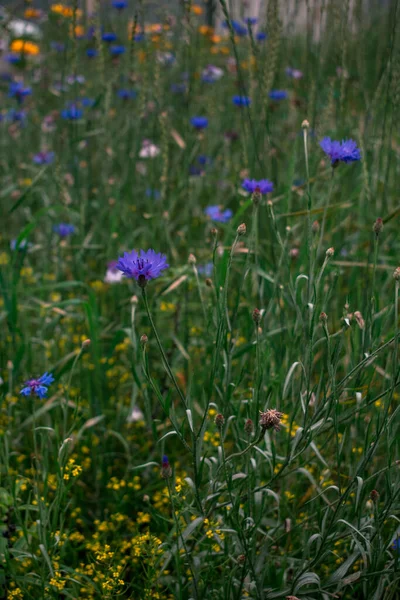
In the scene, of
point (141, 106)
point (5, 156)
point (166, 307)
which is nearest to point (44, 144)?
point (5, 156)

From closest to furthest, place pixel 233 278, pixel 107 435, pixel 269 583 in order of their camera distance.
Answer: pixel 269 583 → pixel 107 435 → pixel 233 278

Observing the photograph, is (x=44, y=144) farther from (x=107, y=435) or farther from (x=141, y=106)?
(x=107, y=435)

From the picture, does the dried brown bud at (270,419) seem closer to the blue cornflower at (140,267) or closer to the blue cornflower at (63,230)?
the blue cornflower at (140,267)

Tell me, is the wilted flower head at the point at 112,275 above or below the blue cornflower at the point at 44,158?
below

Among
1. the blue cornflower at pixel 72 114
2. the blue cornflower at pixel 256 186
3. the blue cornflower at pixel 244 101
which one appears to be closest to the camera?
the blue cornflower at pixel 256 186

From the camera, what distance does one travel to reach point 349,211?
2.11 m

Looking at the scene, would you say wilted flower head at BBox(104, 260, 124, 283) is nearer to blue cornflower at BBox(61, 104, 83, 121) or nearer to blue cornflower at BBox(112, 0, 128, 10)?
blue cornflower at BBox(61, 104, 83, 121)

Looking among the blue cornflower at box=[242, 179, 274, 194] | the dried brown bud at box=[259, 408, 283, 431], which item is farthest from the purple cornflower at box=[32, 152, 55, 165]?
the dried brown bud at box=[259, 408, 283, 431]

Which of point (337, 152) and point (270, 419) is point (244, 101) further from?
point (270, 419)

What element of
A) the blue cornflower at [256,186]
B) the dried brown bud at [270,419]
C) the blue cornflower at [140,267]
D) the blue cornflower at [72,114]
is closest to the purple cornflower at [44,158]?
the blue cornflower at [72,114]

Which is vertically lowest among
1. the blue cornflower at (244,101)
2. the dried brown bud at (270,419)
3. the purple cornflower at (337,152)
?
the dried brown bud at (270,419)

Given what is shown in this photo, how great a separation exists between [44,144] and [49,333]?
1254mm

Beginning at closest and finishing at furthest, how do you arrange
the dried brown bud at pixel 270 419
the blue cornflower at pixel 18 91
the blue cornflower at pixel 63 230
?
the dried brown bud at pixel 270 419 < the blue cornflower at pixel 63 230 < the blue cornflower at pixel 18 91

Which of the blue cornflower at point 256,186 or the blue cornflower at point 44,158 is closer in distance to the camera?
the blue cornflower at point 256,186
